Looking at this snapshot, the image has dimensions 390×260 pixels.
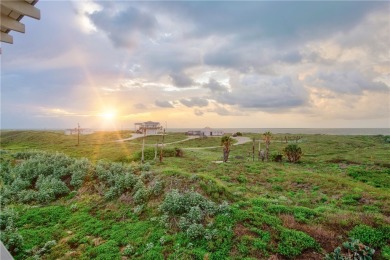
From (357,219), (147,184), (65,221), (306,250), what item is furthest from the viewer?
(147,184)

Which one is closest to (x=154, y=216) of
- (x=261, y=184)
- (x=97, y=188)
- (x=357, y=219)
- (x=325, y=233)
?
(x=97, y=188)

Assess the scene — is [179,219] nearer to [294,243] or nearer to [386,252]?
[294,243]

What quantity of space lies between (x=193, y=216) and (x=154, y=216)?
2.50 metres

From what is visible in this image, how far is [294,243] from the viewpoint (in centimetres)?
1055

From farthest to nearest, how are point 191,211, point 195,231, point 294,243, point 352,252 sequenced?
point 191,211, point 195,231, point 294,243, point 352,252

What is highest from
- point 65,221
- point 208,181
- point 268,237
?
point 208,181

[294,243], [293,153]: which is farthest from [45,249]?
[293,153]

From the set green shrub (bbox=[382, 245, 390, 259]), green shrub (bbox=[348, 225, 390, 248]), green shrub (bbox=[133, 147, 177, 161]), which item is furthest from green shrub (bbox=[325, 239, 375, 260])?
green shrub (bbox=[133, 147, 177, 161])

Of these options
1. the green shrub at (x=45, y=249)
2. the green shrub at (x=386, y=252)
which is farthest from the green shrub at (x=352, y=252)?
the green shrub at (x=45, y=249)

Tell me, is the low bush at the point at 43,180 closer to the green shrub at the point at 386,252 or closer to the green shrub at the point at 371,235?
the green shrub at the point at 371,235

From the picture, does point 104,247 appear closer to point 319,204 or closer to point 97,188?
point 97,188

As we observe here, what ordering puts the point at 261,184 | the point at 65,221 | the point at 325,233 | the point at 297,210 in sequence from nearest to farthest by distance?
the point at 325,233, the point at 297,210, the point at 65,221, the point at 261,184

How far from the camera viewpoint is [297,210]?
44.1 ft

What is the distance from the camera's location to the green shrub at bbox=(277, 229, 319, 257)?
401 inches
